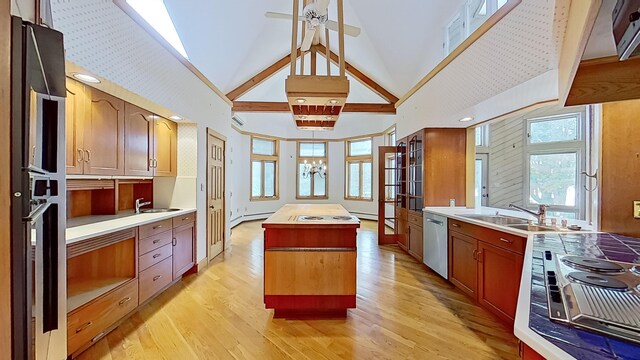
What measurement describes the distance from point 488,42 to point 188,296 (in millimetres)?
4119

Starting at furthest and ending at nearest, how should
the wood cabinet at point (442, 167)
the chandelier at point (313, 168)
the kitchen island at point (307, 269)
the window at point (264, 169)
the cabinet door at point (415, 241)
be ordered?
1. the chandelier at point (313, 168)
2. the window at point (264, 169)
3. the cabinet door at point (415, 241)
4. the wood cabinet at point (442, 167)
5. the kitchen island at point (307, 269)

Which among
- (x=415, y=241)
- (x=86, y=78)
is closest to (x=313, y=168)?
(x=415, y=241)

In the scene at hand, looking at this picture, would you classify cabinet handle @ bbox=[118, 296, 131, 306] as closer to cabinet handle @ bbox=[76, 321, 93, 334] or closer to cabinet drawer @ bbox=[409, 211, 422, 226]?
cabinet handle @ bbox=[76, 321, 93, 334]

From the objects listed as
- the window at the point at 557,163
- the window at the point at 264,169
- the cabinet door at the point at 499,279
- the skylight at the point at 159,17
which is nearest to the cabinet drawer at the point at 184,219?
the skylight at the point at 159,17

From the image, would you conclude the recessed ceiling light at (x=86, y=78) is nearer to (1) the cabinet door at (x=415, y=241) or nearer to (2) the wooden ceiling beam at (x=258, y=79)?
(2) the wooden ceiling beam at (x=258, y=79)

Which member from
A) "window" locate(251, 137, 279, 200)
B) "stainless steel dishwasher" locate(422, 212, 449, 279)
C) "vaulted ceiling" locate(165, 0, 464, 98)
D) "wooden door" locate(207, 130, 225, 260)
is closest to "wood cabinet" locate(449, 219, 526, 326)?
"stainless steel dishwasher" locate(422, 212, 449, 279)

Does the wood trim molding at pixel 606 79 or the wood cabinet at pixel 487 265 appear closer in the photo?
the wood trim molding at pixel 606 79

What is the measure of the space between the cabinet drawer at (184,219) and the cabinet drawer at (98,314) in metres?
0.86

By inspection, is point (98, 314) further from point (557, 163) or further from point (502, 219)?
point (557, 163)

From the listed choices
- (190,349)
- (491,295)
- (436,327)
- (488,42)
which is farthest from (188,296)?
(488,42)

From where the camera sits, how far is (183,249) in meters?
3.54

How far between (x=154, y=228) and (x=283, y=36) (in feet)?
13.4

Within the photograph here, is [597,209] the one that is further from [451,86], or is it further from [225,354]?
[225,354]

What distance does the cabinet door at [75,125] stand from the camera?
2.15 metres
